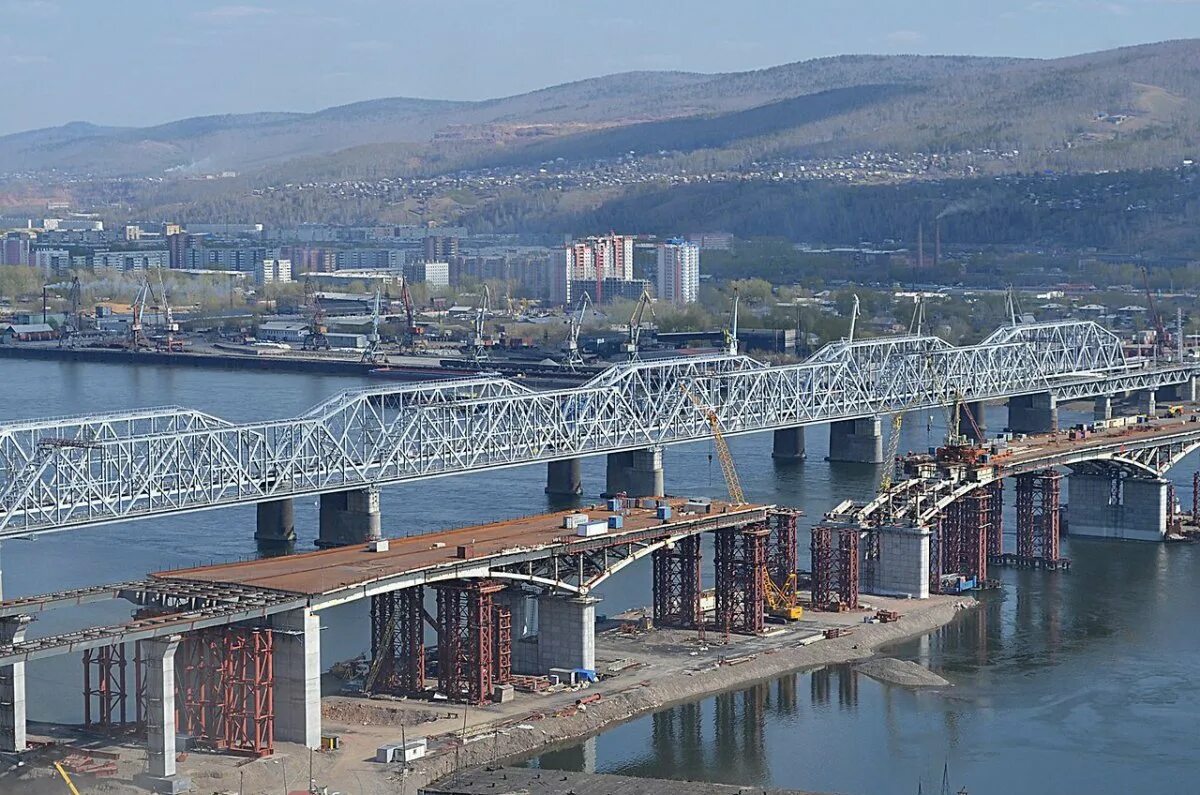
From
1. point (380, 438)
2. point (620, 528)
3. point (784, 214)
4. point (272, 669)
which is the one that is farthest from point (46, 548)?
point (784, 214)

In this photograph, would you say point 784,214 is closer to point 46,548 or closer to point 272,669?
point 46,548

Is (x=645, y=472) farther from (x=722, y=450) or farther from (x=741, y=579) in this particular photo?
(x=741, y=579)

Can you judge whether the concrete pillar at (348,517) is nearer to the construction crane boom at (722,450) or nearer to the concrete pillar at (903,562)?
the construction crane boom at (722,450)

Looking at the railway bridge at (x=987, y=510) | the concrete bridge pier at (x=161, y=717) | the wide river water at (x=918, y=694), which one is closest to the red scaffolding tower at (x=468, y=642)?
the wide river water at (x=918, y=694)

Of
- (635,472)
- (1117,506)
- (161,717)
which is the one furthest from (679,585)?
(635,472)

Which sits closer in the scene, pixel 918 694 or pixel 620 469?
pixel 918 694

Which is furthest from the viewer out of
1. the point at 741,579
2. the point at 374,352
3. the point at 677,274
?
the point at 677,274
